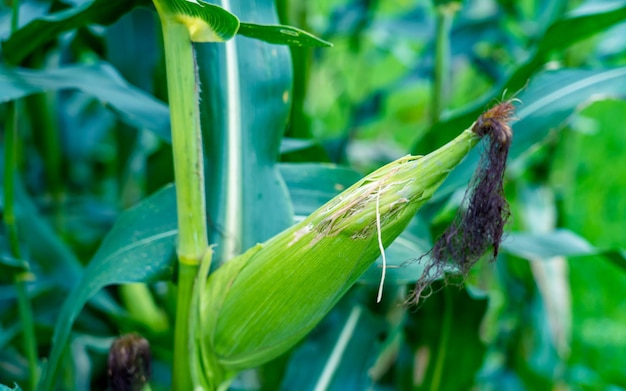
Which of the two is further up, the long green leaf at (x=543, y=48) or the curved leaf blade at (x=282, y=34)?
the curved leaf blade at (x=282, y=34)

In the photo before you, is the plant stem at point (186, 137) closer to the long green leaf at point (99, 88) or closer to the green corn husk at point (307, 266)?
the green corn husk at point (307, 266)

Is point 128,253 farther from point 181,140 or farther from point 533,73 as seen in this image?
point 533,73

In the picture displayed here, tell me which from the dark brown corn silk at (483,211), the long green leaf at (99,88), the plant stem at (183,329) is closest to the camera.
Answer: the dark brown corn silk at (483,211)

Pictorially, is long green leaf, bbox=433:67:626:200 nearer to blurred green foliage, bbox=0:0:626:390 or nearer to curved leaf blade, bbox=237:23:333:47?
blurred green foliage, bbox=0:0:626:390

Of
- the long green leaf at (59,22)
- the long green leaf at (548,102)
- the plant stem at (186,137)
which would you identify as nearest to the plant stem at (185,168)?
the plant stem at (186,137)

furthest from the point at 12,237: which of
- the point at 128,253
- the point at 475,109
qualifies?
the point at 475,109

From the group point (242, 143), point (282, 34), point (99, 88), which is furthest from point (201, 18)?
point (99, 88)

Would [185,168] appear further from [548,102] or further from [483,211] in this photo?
[548,102]
